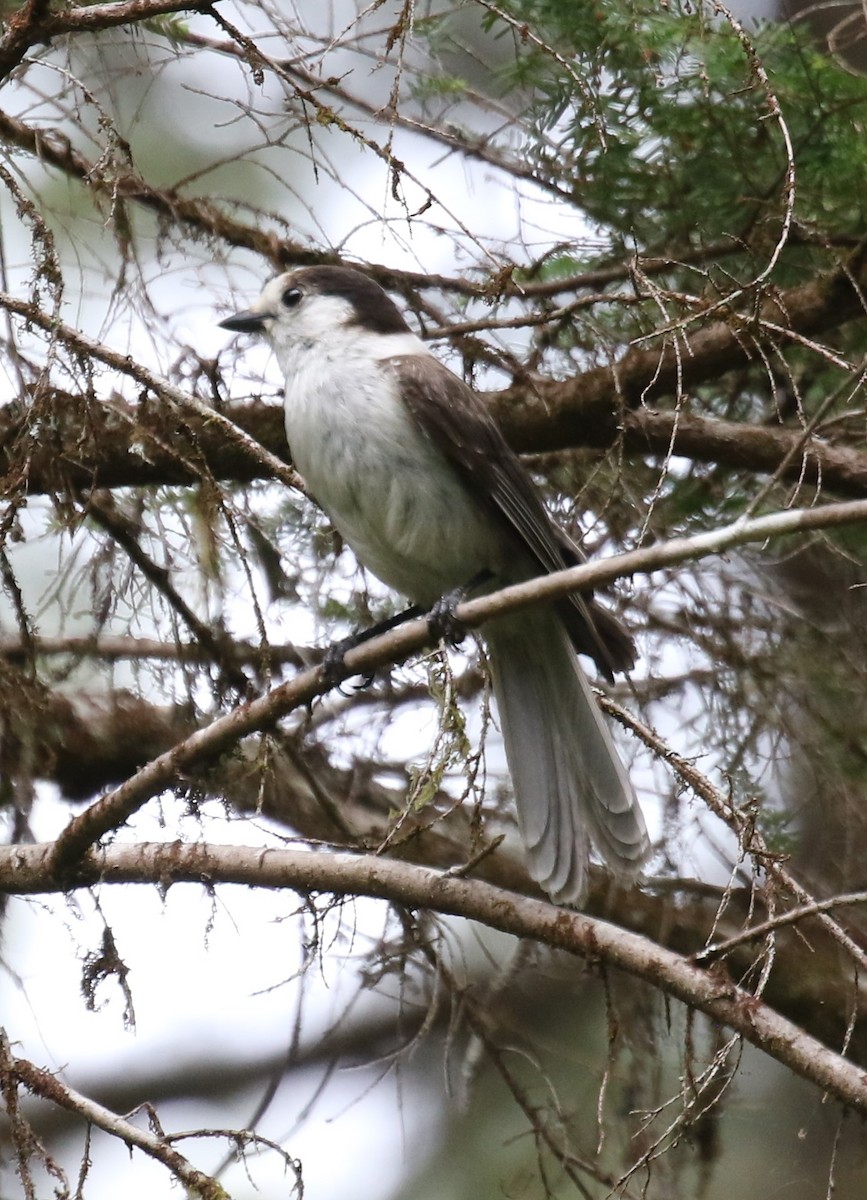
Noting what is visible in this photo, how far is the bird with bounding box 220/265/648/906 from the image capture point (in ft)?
11.1

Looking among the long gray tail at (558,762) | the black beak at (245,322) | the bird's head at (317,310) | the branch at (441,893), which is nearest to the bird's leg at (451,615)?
the long gray tail at (558,762)

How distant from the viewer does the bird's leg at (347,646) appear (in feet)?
9.58

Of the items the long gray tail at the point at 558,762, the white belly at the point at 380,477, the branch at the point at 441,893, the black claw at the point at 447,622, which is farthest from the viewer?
the white belly at the point at 380,477

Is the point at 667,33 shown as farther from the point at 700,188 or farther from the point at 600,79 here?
the point at 700,188

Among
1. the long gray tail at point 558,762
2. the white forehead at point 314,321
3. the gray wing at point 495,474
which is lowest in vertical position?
the long gray tail at point 558,762

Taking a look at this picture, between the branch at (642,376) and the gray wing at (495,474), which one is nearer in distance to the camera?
the gray wing at (495,474)

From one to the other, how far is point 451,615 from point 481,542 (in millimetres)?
Result: 884

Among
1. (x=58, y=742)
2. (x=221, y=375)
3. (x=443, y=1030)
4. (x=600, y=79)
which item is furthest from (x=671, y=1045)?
(x=600, y=79)

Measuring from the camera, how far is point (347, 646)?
11.2 ft

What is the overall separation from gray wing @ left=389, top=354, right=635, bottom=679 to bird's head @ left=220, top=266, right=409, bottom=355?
27 cm

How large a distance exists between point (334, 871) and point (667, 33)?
1.99 m

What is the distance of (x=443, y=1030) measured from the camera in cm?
506

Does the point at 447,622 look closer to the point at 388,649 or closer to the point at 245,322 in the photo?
the point at 388,649

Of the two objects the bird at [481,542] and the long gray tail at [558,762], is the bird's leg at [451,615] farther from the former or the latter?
the long gray tail at [558,762]
